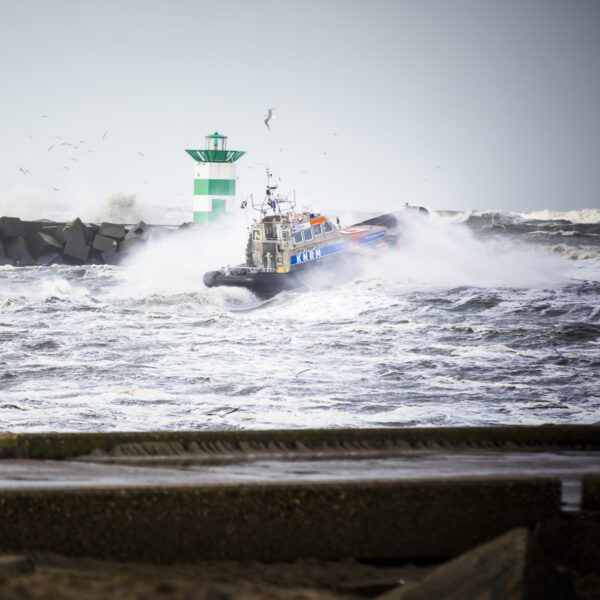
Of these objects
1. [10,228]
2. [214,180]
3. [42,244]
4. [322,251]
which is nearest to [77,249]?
[42,244]

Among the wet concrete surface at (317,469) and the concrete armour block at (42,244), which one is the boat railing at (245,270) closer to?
the concrete armour block at (42,244)

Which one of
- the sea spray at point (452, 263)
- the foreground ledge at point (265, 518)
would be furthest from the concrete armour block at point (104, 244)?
the foreground ledge at point (265, 518)

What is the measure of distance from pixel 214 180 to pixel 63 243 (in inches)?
212

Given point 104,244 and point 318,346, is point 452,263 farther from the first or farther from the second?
point 104,244

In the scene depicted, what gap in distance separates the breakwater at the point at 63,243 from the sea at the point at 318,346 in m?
2.97

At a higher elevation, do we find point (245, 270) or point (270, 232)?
point (270, 232)

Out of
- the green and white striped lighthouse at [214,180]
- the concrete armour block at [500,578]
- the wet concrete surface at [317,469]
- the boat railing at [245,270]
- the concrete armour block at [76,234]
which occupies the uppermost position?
the green and white striped lighthouse at [214,180]

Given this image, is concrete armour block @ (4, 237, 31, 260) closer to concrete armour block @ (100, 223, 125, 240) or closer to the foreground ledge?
concrete armour block @ (100, 223, 125, 240)

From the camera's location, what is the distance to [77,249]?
30531 millimetres

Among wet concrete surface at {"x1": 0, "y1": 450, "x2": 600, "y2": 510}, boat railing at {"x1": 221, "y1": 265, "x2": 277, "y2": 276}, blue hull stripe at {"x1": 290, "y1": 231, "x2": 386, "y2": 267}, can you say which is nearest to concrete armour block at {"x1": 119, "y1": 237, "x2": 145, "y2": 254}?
boat railing at {"x1": 221, "y1": 265, "x2": 277, "y2": 276}

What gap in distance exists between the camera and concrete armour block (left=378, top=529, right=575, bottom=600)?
2.07 meters

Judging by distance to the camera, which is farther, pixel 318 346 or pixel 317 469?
pixel 318 346

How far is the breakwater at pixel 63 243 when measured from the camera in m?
30.2

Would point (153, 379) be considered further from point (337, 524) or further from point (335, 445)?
point (337, 524)
